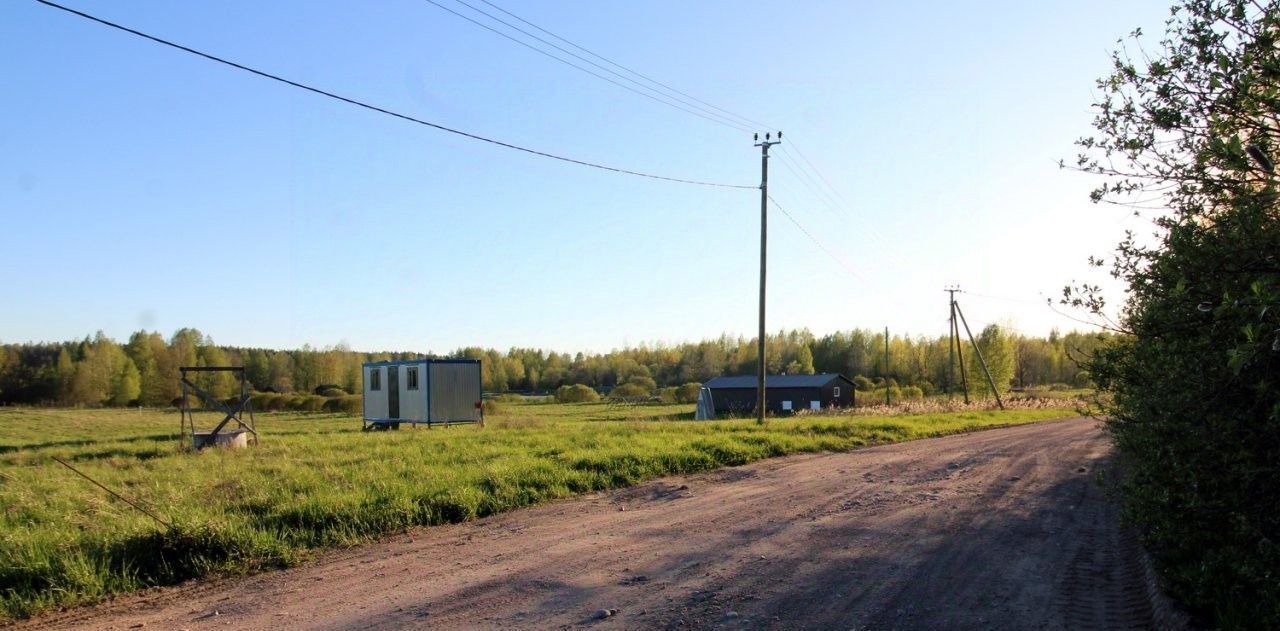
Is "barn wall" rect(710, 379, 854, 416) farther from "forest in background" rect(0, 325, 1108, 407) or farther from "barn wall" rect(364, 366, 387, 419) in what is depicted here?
"barn wall" rect(364, 366, 387, 419)

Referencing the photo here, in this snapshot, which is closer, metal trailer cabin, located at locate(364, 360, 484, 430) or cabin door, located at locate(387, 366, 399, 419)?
metal trailer cabin, located at locate(364, 360, 484, 430)

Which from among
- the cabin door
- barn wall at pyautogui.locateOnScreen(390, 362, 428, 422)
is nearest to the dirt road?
barn wall at pyautogui.locateOnScreen(390, 362, 428, 422)

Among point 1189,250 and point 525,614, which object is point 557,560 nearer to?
point 525,614

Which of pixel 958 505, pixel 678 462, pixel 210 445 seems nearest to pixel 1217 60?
pixel 958 505

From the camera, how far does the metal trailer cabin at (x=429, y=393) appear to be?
2920 cm

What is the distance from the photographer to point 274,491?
10.2 meters

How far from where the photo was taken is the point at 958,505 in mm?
10234

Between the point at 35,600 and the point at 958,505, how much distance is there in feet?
31.2

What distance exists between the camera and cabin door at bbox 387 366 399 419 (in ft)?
103

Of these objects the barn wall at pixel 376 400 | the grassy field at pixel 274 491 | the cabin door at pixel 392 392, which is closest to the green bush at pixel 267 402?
the barn wall at pixel 376 400

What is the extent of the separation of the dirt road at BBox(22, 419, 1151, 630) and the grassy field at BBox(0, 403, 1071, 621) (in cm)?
48

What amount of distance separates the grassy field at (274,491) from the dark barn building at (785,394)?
37348mm

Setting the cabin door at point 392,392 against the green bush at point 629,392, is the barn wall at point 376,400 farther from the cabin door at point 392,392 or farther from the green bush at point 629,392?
the green bush at point 629,392

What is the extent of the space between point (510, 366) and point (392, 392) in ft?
333
